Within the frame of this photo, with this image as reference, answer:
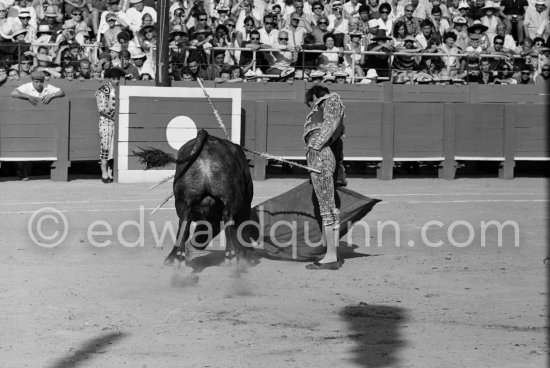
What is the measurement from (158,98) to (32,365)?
9.46 metres

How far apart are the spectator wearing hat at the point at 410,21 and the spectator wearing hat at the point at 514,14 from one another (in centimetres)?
173

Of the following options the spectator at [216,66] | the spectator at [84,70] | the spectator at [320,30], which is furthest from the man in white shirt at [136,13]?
the spectator at [320,30]

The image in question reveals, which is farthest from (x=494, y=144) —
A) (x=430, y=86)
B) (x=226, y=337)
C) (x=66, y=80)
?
(x=226, y=337)

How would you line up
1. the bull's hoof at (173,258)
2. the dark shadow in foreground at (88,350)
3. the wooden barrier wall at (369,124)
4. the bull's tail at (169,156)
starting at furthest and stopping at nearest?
the wooden barrier wall at (369,124) → the bull's hoof at (173,258) → the bull's tail at (169,156) → the dark shadow in foreground at (88,350)

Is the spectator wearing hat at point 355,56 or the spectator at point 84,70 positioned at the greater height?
the spectator wearing hat at point 355,56

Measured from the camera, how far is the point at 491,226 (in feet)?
39.1

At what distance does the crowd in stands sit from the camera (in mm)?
15578

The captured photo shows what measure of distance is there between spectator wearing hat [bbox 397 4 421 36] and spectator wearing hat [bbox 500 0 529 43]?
1.73m

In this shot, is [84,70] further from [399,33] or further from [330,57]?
[399,33]

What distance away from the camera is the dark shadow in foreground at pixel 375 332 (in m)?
6.32

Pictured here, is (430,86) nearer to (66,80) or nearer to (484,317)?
(66,80)

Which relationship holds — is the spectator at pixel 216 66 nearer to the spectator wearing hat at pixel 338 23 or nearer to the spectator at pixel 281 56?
the spectator at pixel 281 56

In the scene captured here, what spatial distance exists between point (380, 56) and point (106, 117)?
4494 millimetres

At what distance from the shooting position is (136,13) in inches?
639
